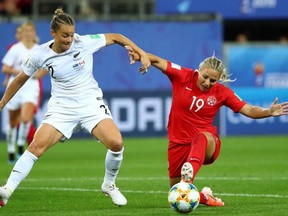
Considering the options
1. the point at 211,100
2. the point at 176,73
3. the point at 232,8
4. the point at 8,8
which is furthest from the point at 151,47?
the point at 211,100

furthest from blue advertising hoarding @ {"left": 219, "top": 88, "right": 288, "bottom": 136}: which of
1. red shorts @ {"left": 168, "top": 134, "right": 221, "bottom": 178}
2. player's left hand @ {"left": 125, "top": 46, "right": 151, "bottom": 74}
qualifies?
player's left hand @ {"left": 125, "top": 46, "right": 151, "bottom": 74}

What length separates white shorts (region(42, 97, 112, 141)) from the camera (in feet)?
32.8

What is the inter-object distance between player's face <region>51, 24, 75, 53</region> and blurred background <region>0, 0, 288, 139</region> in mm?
12419

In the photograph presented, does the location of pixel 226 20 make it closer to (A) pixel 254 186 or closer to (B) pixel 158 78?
(B) pixel 158 78

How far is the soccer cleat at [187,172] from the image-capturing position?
945 cm

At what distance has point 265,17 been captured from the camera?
2642 cm

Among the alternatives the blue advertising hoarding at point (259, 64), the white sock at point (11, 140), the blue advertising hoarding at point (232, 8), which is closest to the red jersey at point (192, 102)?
the white sock at point (11, 140)

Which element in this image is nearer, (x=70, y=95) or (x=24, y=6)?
(x=70, y=95)

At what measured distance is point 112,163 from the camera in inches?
398

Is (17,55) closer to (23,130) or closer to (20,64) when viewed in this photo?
(20,64)

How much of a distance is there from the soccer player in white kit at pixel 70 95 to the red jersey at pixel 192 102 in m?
0.68

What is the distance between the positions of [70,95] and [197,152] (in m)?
1.54

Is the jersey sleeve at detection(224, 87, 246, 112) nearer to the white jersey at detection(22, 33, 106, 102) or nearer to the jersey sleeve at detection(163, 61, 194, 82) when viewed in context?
the jersey sleeve at detection(163, 61, 194, 82)

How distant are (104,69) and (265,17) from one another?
5568 mm
